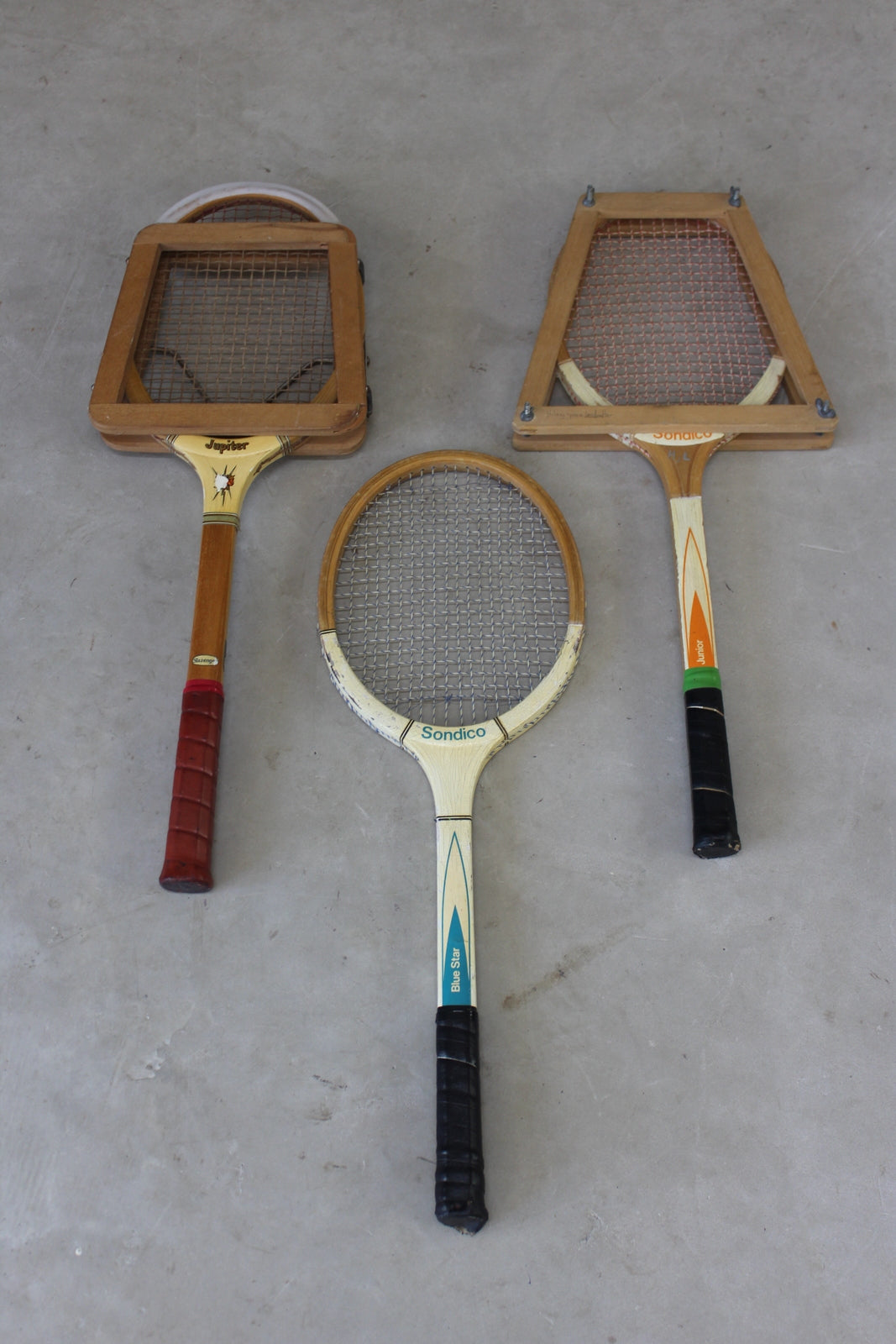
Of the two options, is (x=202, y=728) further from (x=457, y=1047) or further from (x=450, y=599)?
(x=457, y=1047)

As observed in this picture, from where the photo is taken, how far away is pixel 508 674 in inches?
68.8

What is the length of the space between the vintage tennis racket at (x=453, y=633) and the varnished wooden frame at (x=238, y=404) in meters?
0.18

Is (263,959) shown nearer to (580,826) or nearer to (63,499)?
(580,826)

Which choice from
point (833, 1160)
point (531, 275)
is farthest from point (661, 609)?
point (833, 1160)

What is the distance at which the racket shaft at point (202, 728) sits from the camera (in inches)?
64.6

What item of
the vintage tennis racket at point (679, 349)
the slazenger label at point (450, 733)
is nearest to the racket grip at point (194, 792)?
the slazenger label at point (450, 733)

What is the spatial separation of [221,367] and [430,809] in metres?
1.04

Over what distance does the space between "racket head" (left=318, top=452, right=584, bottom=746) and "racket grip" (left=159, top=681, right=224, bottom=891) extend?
0.81 ft

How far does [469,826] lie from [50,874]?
2.49 ft

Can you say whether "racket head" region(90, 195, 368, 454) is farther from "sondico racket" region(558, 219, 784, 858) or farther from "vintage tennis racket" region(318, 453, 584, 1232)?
"sondico racket" region(558, 219, 784, 858)

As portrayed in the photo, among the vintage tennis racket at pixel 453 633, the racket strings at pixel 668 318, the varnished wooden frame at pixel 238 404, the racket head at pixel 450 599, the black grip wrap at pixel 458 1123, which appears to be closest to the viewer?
the black grip wrap at pixel 458 1123

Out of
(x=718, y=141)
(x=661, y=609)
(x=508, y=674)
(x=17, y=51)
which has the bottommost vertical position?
(x=508, y=674)

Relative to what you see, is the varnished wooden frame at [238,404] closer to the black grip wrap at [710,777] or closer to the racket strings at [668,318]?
the racket strings at [668,318]

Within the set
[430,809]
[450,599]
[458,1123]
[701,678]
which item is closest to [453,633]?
[450,599]
